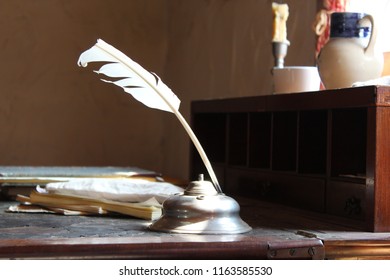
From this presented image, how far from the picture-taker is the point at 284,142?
70.6 inches

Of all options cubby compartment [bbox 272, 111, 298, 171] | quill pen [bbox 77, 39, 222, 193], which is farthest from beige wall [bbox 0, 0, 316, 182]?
quill pen [bbox 77, 39, 222, 193]

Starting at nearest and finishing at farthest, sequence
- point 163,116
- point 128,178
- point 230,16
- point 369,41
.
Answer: point 369,41, point 128,178, point 230,16, point 163,116

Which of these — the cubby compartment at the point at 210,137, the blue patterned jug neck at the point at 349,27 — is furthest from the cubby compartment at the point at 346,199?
the cubby compartment at the point at 210,137

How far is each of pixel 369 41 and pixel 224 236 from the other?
0.70 meters

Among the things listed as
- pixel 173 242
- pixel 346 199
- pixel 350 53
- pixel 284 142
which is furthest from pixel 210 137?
pixel 173 242

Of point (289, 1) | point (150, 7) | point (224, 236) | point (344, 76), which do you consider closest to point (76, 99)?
point (150, 7)

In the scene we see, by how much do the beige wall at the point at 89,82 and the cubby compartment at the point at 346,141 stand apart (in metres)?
2.13

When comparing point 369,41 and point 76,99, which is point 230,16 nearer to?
point 76,99

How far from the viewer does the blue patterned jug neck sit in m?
1.68

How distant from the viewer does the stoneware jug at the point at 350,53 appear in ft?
5.40

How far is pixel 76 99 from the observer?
406cm

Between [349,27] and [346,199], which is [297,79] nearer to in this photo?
[349,27]
